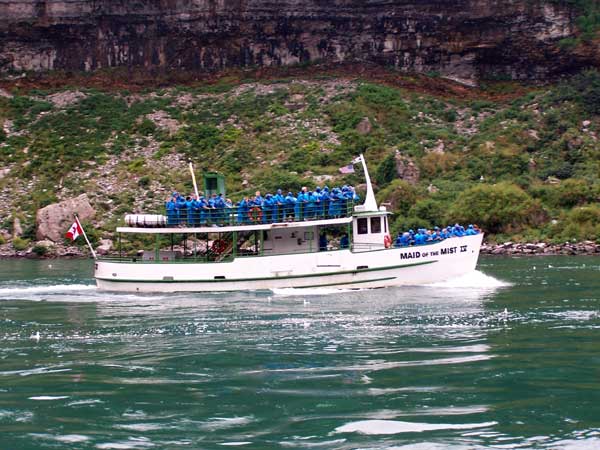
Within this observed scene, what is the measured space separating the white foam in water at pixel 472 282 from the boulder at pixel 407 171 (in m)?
39.7

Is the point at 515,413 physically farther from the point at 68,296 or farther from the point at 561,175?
the point at 561,175

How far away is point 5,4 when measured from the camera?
113 meters

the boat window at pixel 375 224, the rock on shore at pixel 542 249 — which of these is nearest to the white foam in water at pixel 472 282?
the boat window at pixel 375 224

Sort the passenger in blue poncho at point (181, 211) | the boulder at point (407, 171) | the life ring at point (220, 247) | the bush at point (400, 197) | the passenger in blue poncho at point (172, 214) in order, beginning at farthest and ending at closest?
1. the boulder at point (407, 171)
2. the bush at point (400, 197)
3. the life ring at point (220, 247)
4. the passenger in blue poncho at point (172, 214)
5. the passenger in blue poncho at point (181, 211)

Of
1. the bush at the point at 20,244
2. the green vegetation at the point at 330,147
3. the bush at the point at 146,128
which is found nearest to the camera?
the green vegetation at the point at 330,147

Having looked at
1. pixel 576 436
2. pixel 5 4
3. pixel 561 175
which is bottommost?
pixel 576 436

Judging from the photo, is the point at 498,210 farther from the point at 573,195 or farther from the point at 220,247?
the point at 220,247

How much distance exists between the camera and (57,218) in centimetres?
7531

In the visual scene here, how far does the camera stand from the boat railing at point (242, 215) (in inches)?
1561

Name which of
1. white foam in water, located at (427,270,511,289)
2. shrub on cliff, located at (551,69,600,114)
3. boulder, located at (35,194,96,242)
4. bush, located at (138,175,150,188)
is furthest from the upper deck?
shrub on cliff, located at (551,69,600,114)

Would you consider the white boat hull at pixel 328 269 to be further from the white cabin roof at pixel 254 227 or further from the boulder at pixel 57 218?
the boulder at pixel 57 218

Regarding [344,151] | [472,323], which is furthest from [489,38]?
[472,323]

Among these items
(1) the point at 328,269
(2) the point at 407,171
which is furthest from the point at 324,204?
(2) the point at 407,171

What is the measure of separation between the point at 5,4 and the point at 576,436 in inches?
4237
